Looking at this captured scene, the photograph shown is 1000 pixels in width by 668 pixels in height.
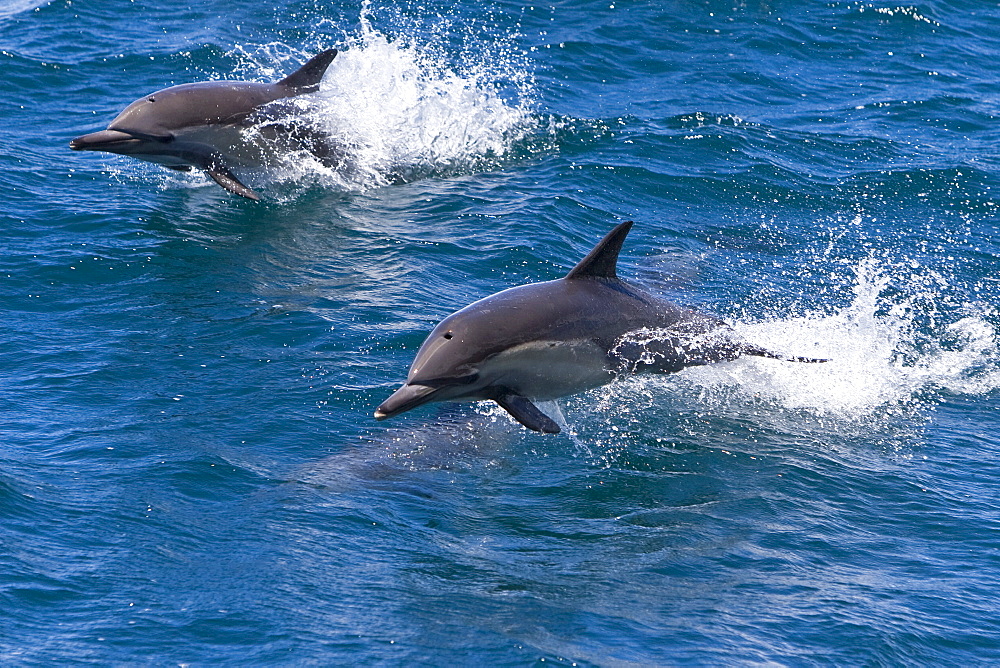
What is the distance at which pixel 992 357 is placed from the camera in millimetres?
10406

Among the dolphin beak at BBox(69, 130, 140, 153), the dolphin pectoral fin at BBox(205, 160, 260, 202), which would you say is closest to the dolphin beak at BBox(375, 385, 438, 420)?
the dolphin pectoral fin at BBox(205, 160, 260, 202)

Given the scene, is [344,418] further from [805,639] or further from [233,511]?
[805,639]

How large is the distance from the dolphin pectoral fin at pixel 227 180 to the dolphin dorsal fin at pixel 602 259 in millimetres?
5052

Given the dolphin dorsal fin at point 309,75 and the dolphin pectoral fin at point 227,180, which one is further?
the dolphin dorsal fin at point 309,75

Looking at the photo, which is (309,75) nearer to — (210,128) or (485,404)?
(210,128)

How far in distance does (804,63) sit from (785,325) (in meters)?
9.23

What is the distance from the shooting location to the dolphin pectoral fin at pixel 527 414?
311 inches

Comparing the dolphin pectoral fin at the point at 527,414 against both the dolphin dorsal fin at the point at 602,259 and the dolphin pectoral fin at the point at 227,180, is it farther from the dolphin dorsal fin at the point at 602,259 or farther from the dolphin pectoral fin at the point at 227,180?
the dolphin pectoral fin at the point at 227,180

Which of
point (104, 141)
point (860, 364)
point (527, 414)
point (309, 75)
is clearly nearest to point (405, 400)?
point (527, 414)

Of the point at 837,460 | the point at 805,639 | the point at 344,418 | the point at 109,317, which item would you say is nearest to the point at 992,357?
the point at 837,460

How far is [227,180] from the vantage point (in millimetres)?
12469

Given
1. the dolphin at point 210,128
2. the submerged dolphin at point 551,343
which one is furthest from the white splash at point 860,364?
the dolphin at point 210,128

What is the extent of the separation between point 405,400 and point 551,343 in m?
1.13

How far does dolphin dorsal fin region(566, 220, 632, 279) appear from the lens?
8.16 m
